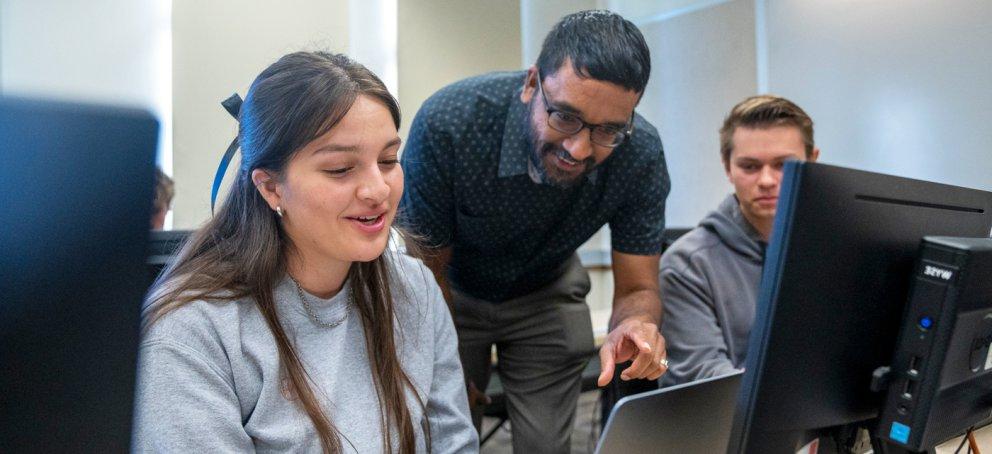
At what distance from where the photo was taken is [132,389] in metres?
0.36

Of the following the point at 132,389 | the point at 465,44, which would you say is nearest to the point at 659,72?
the point at 465,44

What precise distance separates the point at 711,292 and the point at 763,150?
333 mm

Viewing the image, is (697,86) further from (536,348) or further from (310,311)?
(310,311)

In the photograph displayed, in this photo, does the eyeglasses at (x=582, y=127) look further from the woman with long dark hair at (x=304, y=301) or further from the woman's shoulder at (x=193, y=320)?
the woman's shoulder at (x=193, y=320)

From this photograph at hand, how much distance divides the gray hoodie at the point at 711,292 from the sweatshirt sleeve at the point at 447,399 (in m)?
0.51

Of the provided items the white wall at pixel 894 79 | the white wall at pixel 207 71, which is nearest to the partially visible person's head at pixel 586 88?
the white wall at pixel 207 71

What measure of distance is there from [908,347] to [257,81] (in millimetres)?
904

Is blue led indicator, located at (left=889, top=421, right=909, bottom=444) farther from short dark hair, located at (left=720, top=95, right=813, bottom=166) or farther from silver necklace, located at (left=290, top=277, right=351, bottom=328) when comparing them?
short dark hair, located at (left=720, top=95, right=813, bottom=166)

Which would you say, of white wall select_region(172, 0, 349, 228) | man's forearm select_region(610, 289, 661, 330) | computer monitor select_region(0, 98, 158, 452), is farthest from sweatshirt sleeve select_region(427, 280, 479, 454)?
white wall select_region(172, 0, 349, 228)

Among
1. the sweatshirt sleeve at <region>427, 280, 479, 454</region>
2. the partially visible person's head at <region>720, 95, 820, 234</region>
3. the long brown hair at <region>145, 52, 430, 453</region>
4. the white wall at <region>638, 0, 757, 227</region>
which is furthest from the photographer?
the white wall at <region>638, 0, 757, 227</region>

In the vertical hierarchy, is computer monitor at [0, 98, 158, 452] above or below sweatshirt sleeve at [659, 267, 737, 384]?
above

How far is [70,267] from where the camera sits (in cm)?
33

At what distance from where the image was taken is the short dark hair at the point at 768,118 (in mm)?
1719

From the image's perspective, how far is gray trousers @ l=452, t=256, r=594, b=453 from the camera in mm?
1880
